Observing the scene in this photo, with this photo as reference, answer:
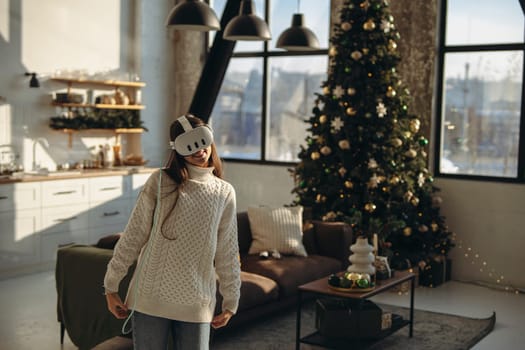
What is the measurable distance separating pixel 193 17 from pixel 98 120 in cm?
358

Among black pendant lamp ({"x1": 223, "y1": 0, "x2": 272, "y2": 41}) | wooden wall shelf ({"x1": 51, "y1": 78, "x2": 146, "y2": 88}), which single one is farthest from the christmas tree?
wooden wall shelf ({"x1": 51, "y1": 78, "x2": 146, "y2": 88})

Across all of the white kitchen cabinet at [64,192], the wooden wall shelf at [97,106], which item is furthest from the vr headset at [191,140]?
the wooden wall shelf at [97,106]

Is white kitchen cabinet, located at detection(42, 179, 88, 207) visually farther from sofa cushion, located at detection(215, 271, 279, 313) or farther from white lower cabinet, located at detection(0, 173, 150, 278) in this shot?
sofa cushion, located at detection(215, 271, 279, 313)

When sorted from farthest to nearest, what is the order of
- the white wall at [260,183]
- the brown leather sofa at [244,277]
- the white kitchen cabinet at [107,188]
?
the white wall at [260,183], the white kitchen cabinet at [107,188], the brown leather sofa at [244,277]

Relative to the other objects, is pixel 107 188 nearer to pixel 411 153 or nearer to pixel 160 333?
pixel 411 153

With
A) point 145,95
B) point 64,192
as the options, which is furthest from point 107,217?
point 145,95

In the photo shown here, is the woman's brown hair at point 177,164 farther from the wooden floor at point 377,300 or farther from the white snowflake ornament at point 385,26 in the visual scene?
the white snowflake ornament at point 385,26

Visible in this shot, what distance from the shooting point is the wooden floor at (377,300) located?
529 centimetres

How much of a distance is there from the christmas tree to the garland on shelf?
2741mm

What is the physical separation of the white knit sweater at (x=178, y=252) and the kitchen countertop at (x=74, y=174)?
4715 mm

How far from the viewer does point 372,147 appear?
705cm

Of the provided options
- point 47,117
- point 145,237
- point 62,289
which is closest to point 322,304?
point 62,289

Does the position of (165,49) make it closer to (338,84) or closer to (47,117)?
(47,117)

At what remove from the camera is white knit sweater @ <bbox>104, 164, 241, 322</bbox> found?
276cm
